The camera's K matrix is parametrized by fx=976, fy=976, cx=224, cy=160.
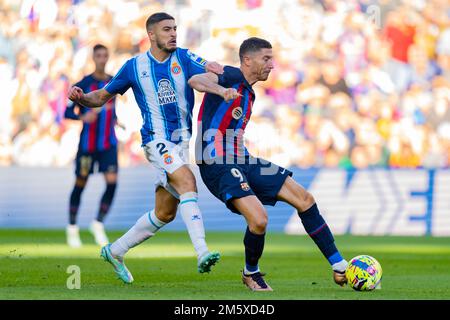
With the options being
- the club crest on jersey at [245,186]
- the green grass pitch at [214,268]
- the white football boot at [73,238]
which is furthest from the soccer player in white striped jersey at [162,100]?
the white football boot at [73,238]

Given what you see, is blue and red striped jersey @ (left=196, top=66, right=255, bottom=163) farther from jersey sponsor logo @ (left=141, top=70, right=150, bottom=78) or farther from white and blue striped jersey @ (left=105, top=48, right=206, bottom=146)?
jersey sponsor logo @ (left=141, top=70, right=150, bottom=78)

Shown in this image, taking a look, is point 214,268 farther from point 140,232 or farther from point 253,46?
point 253,46

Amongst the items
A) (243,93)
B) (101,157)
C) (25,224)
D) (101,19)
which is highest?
(101,19)

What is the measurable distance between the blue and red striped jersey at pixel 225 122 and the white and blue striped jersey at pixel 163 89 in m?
0.27

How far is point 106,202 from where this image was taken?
13531 mm

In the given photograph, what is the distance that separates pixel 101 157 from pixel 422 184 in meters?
5.51

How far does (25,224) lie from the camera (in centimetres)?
1688

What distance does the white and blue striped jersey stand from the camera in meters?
7.88

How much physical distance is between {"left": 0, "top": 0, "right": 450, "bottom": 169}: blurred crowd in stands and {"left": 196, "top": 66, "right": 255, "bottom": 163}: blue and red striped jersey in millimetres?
9137

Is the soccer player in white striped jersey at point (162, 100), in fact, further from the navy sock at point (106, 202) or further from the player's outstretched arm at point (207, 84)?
the navy sock at point (106, 202)

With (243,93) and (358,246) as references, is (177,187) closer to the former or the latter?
(243,93)

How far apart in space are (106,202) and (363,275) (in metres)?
6.83
